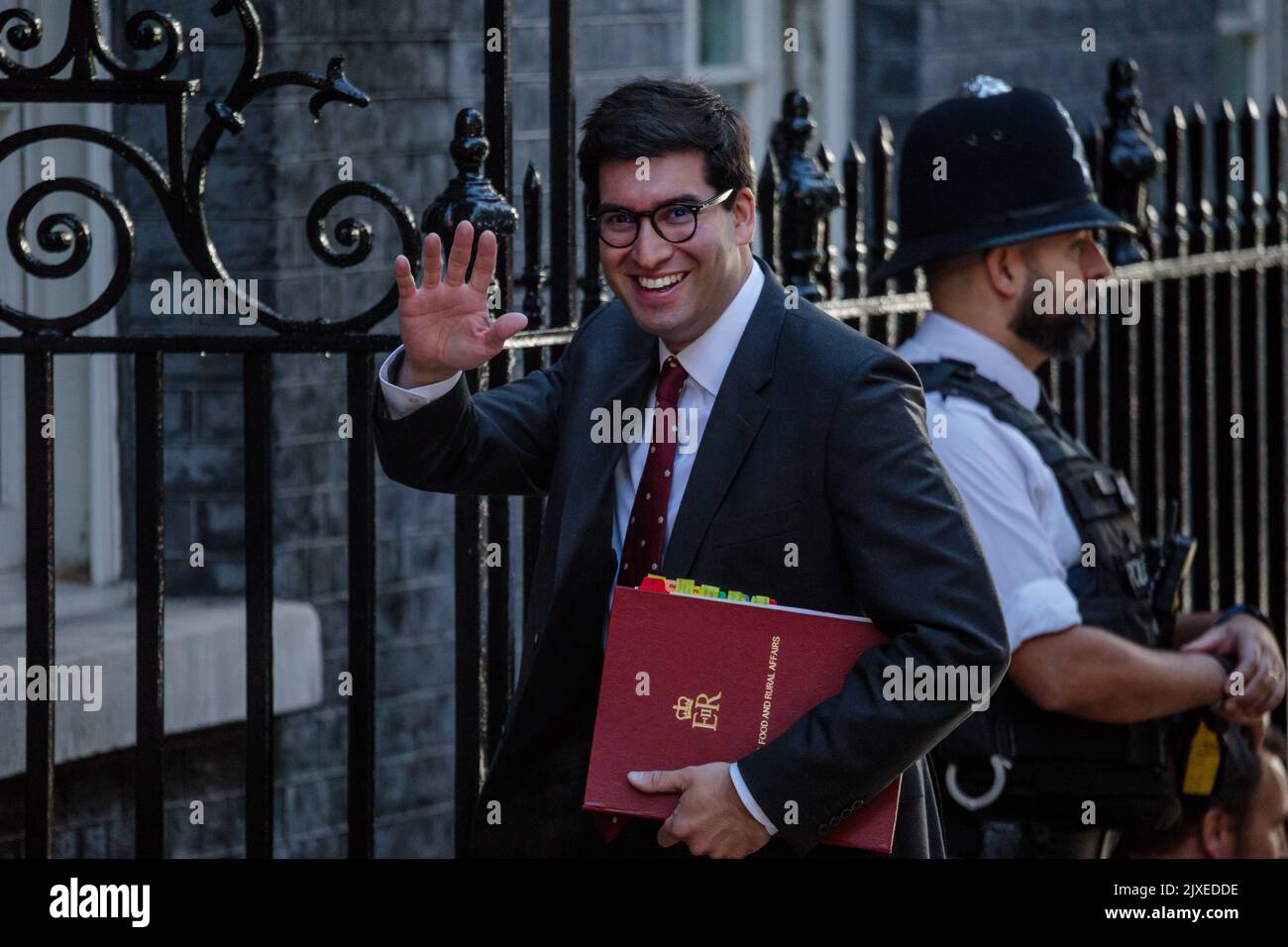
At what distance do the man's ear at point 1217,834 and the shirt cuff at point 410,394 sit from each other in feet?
7.27

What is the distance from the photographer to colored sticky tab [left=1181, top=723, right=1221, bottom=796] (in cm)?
443

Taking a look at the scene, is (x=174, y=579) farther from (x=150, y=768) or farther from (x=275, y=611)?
(x=150, y=768)

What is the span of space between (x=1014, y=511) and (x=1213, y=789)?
0.88 m

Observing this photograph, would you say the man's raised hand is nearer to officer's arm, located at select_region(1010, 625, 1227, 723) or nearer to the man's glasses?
the man's glasses

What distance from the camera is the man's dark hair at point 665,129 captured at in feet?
9.96

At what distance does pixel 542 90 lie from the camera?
6109 millimetres

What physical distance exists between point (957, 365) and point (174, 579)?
2.28 meters

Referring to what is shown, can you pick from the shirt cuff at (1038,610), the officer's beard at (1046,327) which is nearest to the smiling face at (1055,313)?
the officer's beard at (1046,327)

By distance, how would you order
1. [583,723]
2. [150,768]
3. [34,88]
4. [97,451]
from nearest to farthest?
1. [583,723]
2. [34,88]
3. [150,768]
4. [97,451]

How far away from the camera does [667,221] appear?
3.06 meters

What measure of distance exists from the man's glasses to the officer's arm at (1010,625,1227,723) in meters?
1.41

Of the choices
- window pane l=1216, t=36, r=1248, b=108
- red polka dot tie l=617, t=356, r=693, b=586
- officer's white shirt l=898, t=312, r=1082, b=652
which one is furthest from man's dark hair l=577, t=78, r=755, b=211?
window pane l=1216, t=36, r=1248, b=108

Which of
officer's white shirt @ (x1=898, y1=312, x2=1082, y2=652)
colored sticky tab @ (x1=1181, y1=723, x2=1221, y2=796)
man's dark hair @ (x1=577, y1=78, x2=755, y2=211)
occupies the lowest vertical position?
colored sticky tab @ (x1=1181, y1=723, x2=1221, y2=796)
